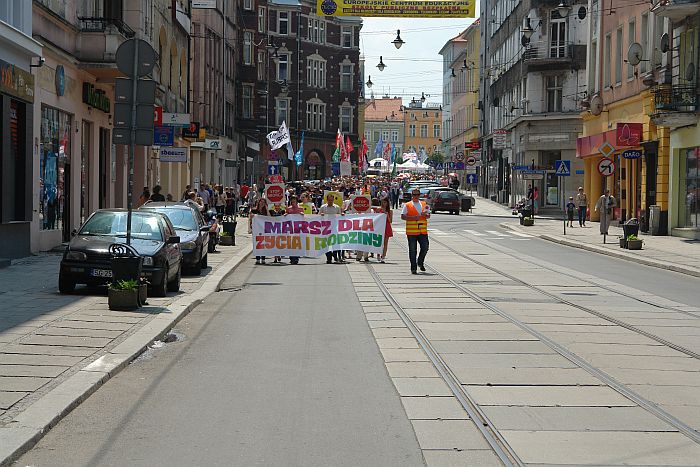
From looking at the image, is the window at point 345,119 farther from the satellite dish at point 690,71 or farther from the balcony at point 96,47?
the balcony at point 96,47

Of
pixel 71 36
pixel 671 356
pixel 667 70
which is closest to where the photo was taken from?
pixel 671 356

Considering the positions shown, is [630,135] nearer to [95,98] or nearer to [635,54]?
[635,54]

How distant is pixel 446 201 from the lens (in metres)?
64.4

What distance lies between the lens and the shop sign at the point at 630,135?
41531mm

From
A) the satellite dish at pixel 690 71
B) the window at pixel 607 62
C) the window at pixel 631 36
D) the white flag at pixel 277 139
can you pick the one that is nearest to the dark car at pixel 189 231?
the satellite dish at pixel 690 71

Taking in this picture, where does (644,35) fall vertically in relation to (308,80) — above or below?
below

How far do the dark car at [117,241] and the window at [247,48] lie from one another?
59.6 metres

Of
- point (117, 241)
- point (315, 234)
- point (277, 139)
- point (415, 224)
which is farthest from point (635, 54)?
point (117, 241)

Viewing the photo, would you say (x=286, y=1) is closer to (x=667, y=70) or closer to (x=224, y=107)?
(x=224, y=107)

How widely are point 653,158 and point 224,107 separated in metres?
29.2

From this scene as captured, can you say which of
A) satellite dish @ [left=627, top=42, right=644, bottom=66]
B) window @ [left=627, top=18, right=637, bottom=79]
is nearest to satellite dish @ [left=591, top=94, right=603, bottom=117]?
window @ [left=627, top=18, right=637, bottom=79]

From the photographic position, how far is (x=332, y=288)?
19250mm

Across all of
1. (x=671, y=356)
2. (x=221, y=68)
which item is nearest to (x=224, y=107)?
(x=221, y=68)

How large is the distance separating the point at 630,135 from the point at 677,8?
23.4 feet
